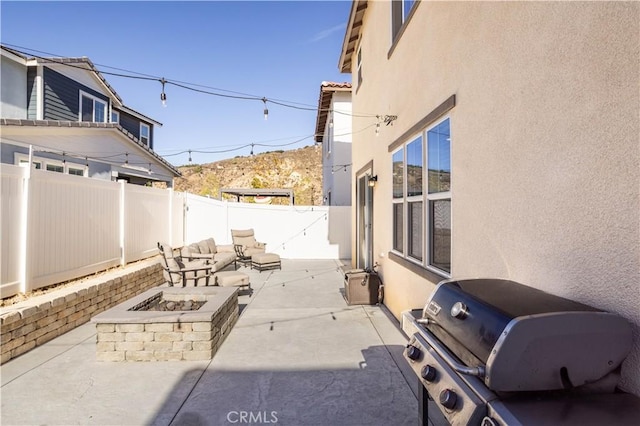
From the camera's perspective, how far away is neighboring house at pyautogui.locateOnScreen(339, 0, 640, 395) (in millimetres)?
1619

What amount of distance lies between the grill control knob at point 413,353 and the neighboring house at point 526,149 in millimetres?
909

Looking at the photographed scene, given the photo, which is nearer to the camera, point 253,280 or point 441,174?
point 441,174

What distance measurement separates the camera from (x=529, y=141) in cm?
233

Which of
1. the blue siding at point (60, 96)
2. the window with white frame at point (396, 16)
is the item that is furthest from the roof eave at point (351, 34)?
the blue siding at point (60, 96)

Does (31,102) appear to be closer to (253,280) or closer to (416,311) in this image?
(253,280)

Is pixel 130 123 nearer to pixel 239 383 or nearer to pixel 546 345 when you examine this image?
pixel 239 383

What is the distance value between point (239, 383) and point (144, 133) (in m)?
18.3

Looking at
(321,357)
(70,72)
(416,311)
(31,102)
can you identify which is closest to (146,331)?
(321,357)

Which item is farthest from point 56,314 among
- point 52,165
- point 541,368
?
point 52,165

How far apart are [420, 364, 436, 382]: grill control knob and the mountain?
3556 centimetres

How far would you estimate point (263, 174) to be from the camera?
4203cm

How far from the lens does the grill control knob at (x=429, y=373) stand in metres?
1.81

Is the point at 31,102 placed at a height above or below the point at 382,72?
above

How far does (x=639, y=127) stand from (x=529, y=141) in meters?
0.82
